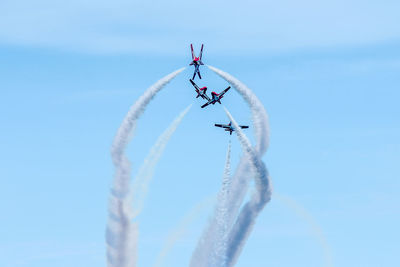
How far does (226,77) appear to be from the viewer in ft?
302

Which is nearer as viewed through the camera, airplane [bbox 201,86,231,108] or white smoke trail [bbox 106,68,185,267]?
white smoke trail [bbox 106,68,185,267]

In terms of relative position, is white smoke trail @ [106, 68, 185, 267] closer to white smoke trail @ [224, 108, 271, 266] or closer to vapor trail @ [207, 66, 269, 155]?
vapor trail @ [207, 66, 269, 155]

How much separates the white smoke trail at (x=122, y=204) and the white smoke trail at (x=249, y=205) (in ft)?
39.3

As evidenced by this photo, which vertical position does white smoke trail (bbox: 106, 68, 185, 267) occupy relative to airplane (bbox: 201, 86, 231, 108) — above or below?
below

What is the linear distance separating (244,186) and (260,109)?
1021cm

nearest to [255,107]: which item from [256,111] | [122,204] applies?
[256,111]

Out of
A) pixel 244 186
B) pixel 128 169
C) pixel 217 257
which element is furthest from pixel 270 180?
pixel 128 169

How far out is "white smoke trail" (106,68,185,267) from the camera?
295 ft

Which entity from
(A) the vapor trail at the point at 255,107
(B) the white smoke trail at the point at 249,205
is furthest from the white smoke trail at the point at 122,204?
(B) the white smoke trail at the point at 249,205

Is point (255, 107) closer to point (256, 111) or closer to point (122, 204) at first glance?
point (256, 111)

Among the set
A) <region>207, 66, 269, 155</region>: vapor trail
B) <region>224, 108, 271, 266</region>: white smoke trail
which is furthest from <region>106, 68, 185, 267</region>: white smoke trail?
<region>224, 108, 271, 266</region>: white smoke trail

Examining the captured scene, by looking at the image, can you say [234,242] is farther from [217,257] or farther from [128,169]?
[128,169]

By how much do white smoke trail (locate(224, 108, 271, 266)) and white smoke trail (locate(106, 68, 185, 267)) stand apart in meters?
12.0

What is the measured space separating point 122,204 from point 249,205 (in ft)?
52.1
